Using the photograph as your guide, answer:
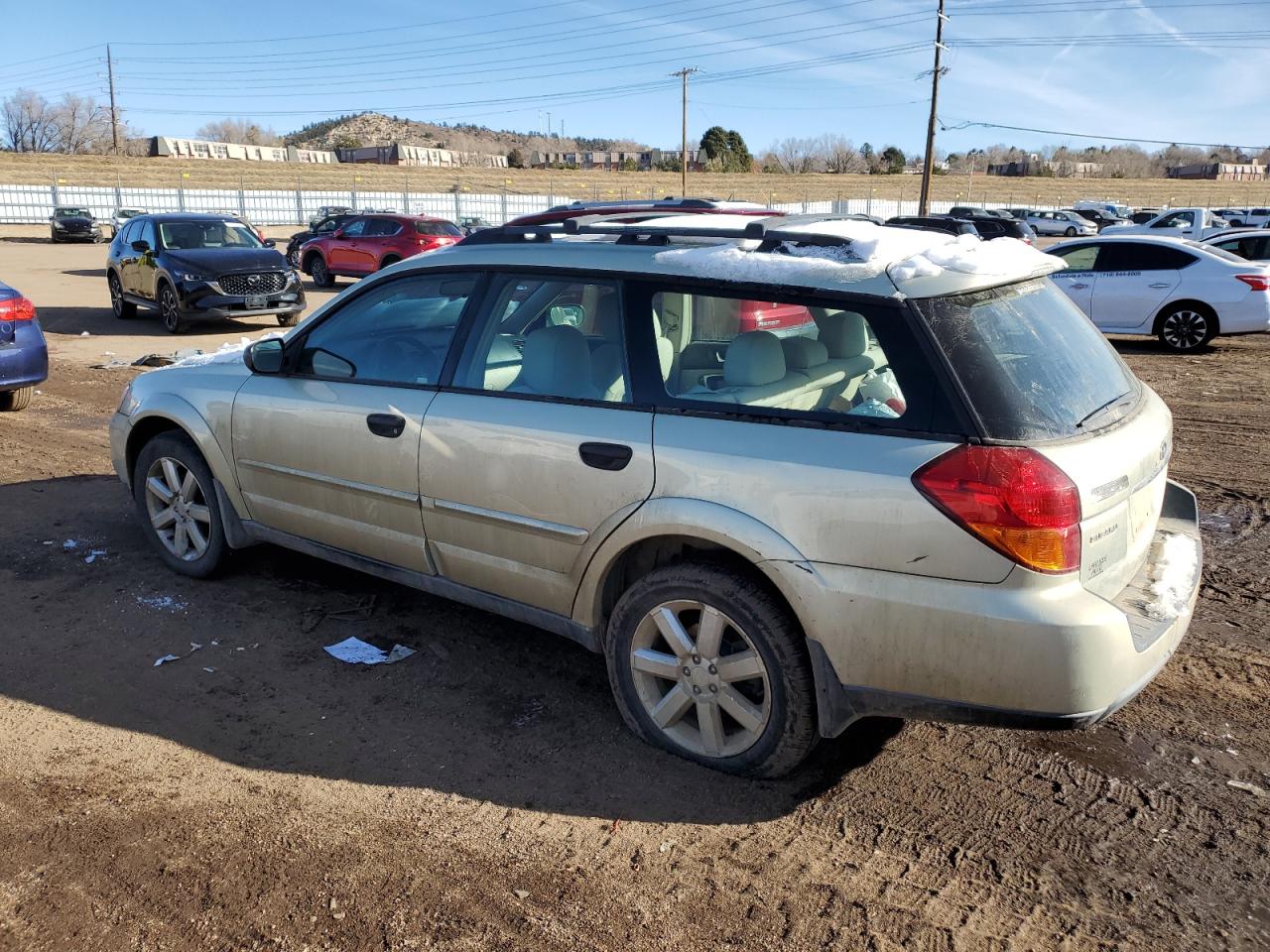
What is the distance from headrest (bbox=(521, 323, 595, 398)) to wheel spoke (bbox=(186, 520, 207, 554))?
2280mm

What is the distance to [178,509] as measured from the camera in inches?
204

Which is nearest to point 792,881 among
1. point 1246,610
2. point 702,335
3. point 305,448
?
point 702,335

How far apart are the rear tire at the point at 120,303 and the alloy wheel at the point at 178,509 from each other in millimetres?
12561

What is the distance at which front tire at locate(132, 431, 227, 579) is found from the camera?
5.03 metres

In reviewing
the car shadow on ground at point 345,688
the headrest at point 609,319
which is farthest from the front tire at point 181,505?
the headrest at point 609,319

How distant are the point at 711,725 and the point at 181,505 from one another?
3.19 m

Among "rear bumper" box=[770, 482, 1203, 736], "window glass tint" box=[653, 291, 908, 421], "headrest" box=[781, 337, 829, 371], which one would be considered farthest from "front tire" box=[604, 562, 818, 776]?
"headrest" box=[781, 337, 829, 371]

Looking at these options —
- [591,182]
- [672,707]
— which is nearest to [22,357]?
[672,707]

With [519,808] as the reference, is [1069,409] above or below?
above

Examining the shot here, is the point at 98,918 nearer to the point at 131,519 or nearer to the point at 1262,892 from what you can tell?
the point at 1262,892

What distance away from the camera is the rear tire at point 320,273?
2375cm

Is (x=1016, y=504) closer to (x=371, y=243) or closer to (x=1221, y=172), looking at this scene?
(x=371, y=243)

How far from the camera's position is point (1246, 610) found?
15.6 ft

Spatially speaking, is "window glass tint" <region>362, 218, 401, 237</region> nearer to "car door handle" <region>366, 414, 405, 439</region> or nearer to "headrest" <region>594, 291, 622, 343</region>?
"car door handle" <region>366, 414, 405, 439</region>
